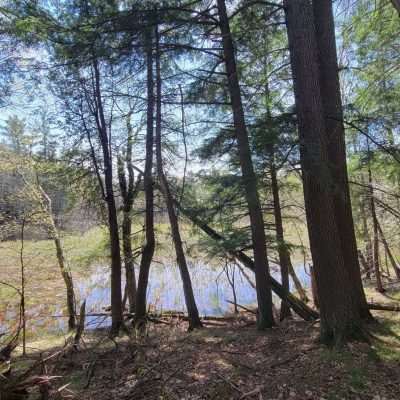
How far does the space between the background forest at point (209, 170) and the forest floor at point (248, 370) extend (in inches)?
1.1

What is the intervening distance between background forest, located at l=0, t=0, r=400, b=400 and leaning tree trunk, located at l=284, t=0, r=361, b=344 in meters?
0.02

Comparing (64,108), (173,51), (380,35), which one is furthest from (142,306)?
(380,35)

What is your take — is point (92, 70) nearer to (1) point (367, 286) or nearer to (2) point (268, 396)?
(2) point (268, 396)

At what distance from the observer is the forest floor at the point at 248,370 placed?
3.22 m

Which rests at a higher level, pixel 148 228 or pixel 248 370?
pixel 148 228

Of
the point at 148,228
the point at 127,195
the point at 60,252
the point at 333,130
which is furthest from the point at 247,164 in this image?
the point at 60,252

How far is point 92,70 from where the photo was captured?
26.7 ft

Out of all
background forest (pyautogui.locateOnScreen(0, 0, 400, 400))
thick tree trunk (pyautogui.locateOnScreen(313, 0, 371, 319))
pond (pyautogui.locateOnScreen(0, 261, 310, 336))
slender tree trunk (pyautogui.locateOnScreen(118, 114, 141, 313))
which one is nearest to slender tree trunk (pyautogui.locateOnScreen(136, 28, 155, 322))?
background forest (pyautogui.locateOnScreen(0, 0, 400, 400))

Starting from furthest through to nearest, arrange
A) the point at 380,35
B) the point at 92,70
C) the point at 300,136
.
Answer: the point at 92,70 < the point at 380,35 < the point at 300,136

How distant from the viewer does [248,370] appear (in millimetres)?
3818

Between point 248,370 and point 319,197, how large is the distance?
8.19 feet

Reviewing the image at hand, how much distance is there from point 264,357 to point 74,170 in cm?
712

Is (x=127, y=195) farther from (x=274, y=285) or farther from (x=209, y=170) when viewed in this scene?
(x=274, y=285)

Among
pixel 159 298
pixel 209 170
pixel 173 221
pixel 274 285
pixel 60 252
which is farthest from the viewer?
pixel 159 298
